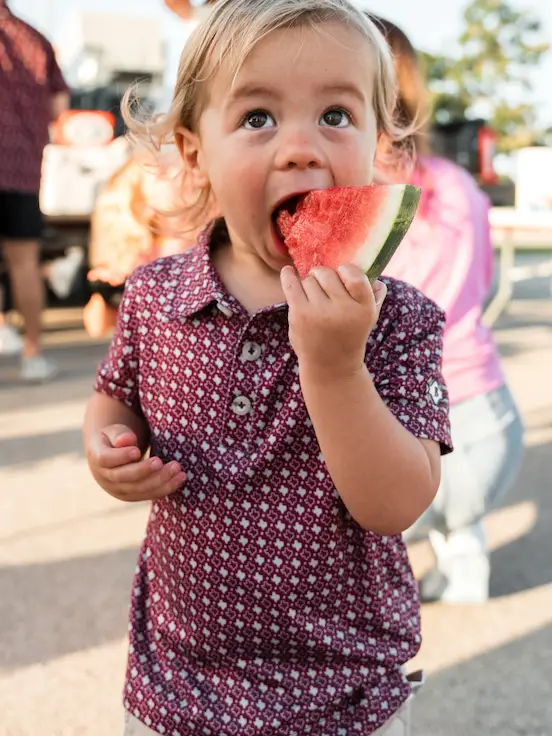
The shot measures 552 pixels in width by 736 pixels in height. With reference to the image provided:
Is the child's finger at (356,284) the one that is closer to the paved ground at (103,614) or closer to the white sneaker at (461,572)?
the paved ground at (103,614)

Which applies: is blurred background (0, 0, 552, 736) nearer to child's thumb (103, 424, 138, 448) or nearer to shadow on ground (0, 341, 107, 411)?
shadow on ground (0, 341, 107, 411)

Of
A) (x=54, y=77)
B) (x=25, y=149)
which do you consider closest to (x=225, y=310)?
(x=25, y=149)

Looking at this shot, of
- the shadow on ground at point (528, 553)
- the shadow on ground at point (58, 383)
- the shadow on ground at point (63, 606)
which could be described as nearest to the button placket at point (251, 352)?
the shadow on ground at point (63, 606)

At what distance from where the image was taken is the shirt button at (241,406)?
1235mm

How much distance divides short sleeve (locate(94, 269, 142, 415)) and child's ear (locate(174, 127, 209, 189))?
8.3 inches

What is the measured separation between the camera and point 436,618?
2285 mm

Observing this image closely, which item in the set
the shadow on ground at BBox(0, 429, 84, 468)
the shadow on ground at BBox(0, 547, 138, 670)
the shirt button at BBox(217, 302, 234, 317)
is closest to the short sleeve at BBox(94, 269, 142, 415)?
the shirt button at BBox(217, 302, 234, 317)

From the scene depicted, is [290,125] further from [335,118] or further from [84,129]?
[84,129]

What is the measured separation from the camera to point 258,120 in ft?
3.95

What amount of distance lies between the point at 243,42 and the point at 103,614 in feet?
5.18

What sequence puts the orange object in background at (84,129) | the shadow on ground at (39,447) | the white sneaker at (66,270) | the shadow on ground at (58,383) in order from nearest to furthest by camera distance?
1. the shadow on ground at (39,447)
2. the shadow on ground at (58,383)
3. the white sneaker at (66,270)
4. the orange object in background at (84,129)

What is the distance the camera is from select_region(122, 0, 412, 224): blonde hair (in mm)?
1189

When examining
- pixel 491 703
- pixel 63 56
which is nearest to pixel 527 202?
pixel 491 703

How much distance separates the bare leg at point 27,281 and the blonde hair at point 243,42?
329cm
